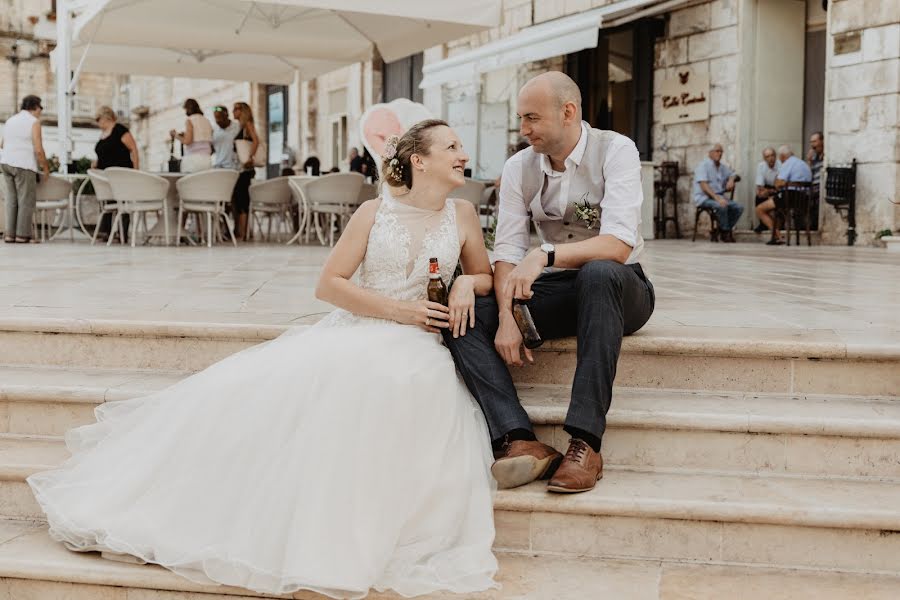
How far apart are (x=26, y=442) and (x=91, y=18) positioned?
22.9 ft

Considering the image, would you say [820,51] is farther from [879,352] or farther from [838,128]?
[879,352]

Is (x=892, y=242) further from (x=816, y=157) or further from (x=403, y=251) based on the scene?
(x=403, y=251)

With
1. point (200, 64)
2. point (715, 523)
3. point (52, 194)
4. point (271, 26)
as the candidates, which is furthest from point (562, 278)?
point (200, 64)

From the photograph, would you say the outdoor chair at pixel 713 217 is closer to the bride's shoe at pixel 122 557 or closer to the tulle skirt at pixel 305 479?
the tulle skirt at pixel 305 479

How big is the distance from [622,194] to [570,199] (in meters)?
0.22

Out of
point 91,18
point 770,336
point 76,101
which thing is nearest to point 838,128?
point 91,18

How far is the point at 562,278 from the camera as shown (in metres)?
3.37

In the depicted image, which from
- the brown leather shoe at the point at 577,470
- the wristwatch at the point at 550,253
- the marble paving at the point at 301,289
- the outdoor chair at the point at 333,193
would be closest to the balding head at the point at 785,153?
the marble paving at the point at 301,289

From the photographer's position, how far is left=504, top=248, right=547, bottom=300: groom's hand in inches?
126

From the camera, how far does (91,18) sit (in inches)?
369

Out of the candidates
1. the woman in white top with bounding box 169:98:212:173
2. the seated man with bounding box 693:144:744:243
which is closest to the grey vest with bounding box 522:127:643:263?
the woman in white top with bounding box 169:98:212:173

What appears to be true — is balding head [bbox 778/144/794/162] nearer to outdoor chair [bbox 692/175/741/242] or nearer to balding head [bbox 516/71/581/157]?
outdoor chair [bbox 692/175/741/242]

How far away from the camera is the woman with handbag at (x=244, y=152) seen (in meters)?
11.5

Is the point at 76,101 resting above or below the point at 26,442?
above
